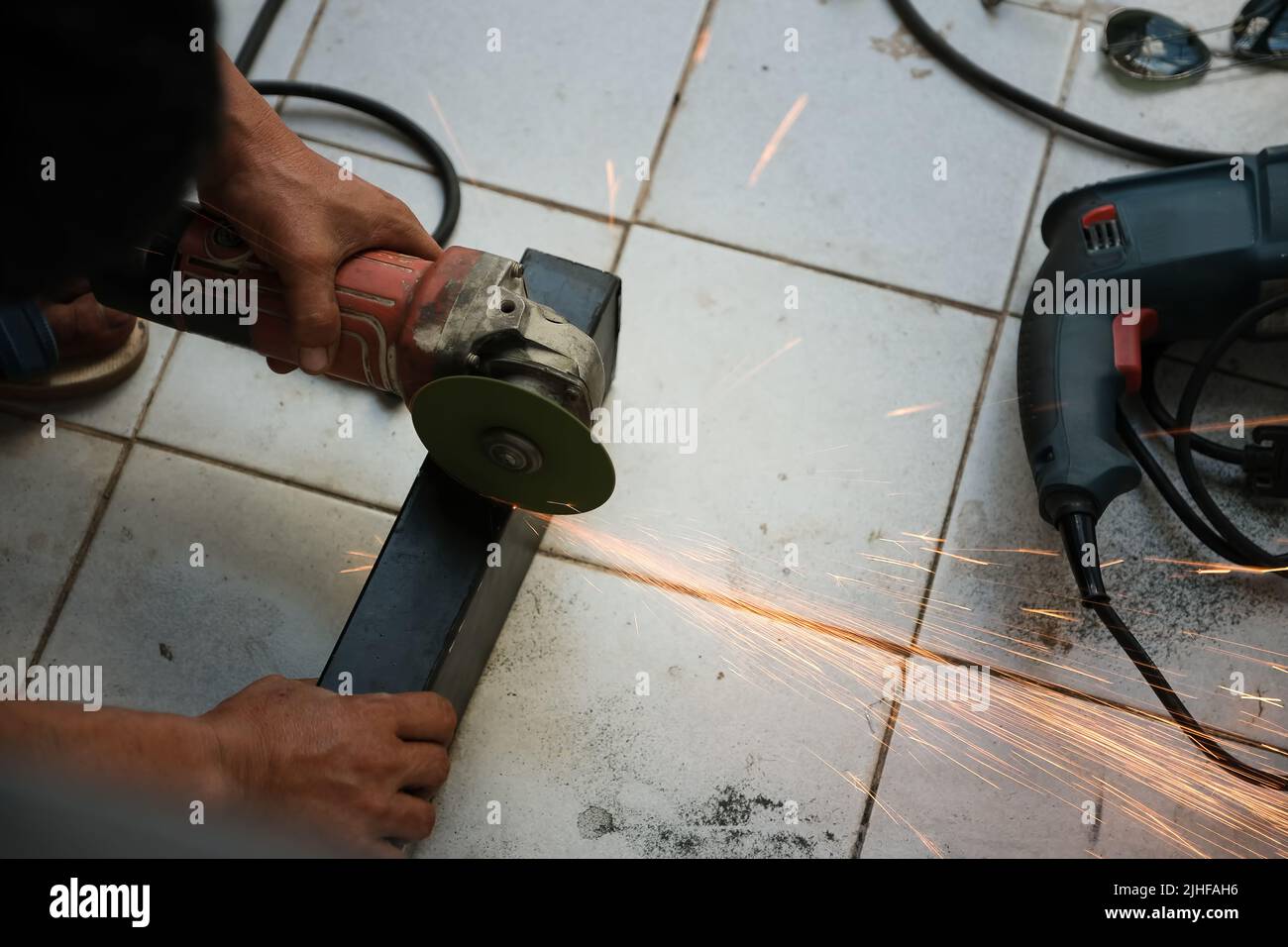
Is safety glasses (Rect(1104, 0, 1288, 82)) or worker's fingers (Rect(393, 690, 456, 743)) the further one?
safety glasses (Rect(1104, 0, 1288, 82))

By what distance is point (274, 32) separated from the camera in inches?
91.2

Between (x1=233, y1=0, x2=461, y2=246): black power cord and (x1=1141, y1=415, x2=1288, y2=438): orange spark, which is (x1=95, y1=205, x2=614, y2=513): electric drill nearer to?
(x1=233, y1=0, x2=461, y2=246): black power cord

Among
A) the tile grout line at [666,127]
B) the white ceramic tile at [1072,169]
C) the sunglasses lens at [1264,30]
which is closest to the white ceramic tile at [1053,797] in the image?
the white ceramic tile at [1072,169]

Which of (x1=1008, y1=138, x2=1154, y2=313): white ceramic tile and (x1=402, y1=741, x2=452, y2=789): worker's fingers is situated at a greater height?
(x1=1008, y1=138, x2=1154, y2=313): white ceramic tile

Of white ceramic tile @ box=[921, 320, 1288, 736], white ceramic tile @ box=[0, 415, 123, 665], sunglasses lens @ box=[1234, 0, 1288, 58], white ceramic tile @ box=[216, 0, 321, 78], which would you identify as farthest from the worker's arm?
sunglasses lens @ box=[1234, 0, 1288, 58]

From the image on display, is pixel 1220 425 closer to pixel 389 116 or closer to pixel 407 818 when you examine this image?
pixel 407 818

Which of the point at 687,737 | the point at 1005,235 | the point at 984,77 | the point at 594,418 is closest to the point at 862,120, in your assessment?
the point at 984,77

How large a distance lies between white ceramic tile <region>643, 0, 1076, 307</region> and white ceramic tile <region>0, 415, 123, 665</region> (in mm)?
1195

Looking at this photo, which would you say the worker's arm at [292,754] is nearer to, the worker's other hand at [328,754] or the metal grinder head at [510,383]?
the worker's other hand at [328,754]

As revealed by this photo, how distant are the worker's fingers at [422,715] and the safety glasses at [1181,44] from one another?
1.92m

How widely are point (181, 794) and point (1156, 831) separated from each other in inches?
58.6

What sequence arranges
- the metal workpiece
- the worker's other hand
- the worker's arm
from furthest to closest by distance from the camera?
the metal workpiece, the worker's other hand, the worker's arm

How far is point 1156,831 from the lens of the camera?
1.71 m

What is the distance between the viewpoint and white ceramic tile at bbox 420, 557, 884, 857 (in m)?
1.73
